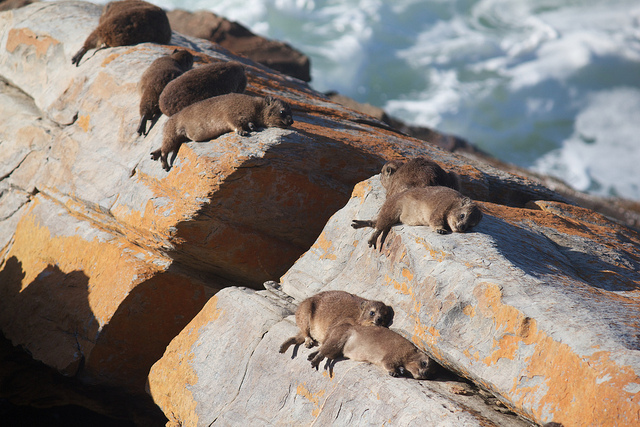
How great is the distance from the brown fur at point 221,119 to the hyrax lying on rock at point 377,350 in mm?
3263

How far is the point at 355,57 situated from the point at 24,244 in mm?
36202

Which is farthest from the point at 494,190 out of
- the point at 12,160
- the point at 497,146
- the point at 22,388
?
the point at 497,146

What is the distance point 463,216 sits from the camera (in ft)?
18.5

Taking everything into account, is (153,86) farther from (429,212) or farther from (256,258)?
(429,212)

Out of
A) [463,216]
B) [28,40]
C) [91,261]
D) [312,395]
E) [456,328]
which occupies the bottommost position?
[91,261]

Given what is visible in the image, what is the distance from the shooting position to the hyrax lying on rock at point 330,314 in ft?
18.6

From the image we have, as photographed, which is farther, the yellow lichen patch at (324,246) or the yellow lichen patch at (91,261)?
the yellow lichen patch at (91,261)

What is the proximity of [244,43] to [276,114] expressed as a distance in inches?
386

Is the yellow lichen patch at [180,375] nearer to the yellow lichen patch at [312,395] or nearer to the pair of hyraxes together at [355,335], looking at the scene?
the pair of hyraxes together at [355,335]

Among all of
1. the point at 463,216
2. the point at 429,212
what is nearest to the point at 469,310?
the point at 463,216

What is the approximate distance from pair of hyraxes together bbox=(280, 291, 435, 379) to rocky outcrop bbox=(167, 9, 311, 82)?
1152 cm

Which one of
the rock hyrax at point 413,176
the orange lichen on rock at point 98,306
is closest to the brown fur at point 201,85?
the orange lichen on rock at point 98,306

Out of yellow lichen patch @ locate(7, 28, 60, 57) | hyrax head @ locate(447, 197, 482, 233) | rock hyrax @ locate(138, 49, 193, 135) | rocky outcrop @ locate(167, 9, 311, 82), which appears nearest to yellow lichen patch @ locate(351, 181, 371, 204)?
hyrax head @ locate(447, 197, 482, 233)

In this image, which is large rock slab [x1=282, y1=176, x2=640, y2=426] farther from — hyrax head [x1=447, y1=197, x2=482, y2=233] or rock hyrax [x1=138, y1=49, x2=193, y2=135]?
rock hyrax [x1=138, y1=49, x2=193, y2=135]
